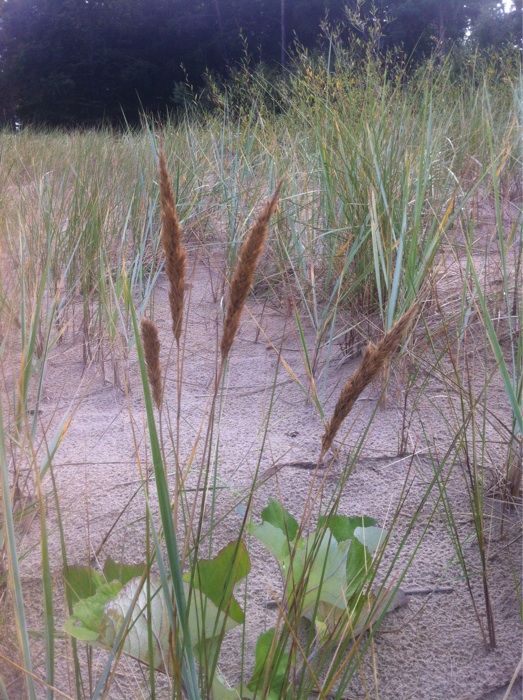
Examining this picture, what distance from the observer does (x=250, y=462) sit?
1.07 m

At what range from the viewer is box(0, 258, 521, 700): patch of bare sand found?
0.72 m

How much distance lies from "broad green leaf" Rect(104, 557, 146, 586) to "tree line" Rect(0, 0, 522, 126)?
1225 centimetres

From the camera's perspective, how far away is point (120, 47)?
1380 centimetres

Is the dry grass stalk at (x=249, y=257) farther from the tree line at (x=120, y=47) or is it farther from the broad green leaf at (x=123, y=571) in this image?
the tree line at (x=120, y=47)

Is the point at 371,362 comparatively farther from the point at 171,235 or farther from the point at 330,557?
the point at 330,557

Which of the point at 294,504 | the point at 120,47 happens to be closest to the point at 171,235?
the point at 294,504

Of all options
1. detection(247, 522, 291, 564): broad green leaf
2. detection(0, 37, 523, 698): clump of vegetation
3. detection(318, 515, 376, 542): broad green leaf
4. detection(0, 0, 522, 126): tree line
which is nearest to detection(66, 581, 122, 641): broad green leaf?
detection(0, 37, 523, 698): clump of vegetation

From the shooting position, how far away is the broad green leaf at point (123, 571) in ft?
2.35

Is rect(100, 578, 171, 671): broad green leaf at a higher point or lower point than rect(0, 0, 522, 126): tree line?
lower

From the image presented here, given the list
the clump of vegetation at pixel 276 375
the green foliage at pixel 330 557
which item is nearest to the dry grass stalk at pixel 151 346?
the clump of vegetation at pixel 276 375

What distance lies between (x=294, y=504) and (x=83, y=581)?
36 centimetres

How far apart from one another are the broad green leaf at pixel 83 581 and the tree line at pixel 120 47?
40.2 feet

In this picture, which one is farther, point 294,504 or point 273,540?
point 294,504

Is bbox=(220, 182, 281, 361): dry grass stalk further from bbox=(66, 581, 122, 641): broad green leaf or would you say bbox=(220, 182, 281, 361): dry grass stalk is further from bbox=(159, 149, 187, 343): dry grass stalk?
bbox=(66, 581, 122, 641): broad green leaf
